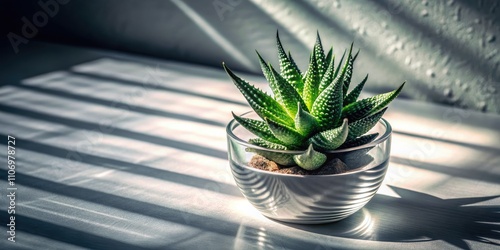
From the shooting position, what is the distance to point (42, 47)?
8.69ft

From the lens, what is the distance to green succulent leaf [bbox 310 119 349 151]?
1060mm

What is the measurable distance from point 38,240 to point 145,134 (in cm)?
61

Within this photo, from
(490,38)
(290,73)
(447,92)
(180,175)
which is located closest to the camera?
(290,73)

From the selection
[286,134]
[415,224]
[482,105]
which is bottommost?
[415,224]

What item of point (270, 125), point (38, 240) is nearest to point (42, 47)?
point (38, 240)

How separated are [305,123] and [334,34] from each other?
1168 mm

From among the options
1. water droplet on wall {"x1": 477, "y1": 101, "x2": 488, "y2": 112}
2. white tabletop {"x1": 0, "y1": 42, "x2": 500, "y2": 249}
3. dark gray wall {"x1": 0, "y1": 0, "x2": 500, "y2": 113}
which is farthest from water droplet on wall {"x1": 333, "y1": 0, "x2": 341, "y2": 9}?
water droplet on wall {"x1": 477, "y1": 101, "x2": 488, "y2": 112}

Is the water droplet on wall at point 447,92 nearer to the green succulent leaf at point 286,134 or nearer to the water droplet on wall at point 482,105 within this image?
the water droplet on wall at point 482,105

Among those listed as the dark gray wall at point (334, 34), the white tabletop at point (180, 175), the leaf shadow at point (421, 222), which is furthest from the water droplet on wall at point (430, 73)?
the leaf shadow at point (421, 222)

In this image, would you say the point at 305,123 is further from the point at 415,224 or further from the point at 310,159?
the point at 415,224

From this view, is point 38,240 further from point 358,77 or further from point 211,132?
point 358,77

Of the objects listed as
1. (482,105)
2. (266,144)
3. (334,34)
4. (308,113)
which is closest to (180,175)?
(266,144)

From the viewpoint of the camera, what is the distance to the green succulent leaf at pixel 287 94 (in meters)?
1.13

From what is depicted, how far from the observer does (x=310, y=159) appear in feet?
3.58
